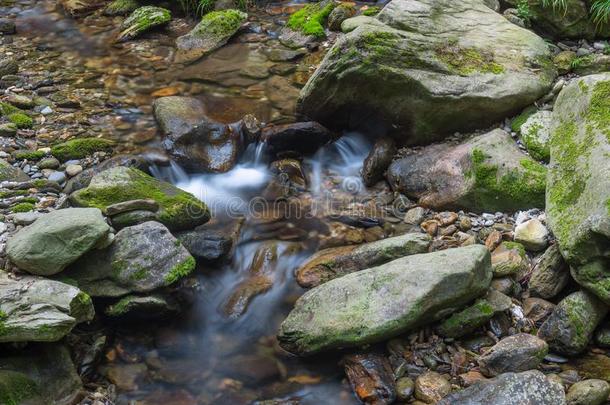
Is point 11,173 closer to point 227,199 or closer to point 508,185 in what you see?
point 227,199

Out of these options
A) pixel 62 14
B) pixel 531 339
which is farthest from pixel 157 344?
pixel 62 14

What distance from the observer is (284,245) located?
629 centimetres

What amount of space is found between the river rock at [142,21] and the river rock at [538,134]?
25.8 feet

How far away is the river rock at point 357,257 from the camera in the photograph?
216 inches

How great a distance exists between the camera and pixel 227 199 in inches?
277

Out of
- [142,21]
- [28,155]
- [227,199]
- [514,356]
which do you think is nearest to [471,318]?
[514,356]

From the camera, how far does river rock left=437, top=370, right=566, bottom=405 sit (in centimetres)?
379

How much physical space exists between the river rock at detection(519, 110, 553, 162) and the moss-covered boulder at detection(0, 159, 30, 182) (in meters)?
5.85

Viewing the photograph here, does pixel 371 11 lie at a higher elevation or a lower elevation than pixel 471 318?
higher

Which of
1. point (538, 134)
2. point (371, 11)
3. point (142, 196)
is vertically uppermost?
point (371, 11)

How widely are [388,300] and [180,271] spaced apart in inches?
78.1

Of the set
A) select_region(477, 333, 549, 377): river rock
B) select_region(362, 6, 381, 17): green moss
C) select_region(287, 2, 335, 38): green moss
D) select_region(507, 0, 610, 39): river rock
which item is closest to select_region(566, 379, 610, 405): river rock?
select_region(477, 333, 549, 377): river rock

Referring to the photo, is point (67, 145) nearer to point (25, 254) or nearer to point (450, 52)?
point (25, 254)

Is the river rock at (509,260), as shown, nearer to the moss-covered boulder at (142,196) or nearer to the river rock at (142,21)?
the moss-covered boulder at (142,196)
